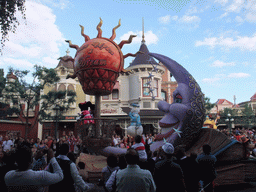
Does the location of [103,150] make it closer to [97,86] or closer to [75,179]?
[97,86]

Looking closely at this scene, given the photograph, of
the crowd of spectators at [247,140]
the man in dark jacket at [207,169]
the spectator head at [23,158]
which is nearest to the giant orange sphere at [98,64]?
the man in dark jacket at [207,169]

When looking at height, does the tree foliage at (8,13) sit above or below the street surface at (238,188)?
above

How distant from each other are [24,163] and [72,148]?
9662mm

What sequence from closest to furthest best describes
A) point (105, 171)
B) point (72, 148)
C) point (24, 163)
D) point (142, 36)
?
point (24, 163) < point (105, 171) < point (72, 148) < point (142, 36)

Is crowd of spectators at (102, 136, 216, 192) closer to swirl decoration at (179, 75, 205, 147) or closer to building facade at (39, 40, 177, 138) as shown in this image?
swirl decoration at (179, 75, 205, 147)

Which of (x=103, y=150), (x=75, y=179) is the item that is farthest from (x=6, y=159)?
(x=103, y=150)

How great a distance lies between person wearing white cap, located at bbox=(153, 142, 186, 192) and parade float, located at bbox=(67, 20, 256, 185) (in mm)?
3173

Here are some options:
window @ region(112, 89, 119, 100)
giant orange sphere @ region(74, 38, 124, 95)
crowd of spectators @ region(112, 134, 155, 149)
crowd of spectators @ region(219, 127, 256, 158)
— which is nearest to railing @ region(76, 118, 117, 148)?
giant orange sphere @ region(74, 38, 124, 95)

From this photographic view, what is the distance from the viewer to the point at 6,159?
272 centimetres

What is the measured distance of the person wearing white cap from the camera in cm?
260

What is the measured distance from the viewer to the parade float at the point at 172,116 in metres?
5.76

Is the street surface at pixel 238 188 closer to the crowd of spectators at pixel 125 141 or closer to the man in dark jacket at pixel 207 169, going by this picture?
the man in dark jacket at pixel 207 169

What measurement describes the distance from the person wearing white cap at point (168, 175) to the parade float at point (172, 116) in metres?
3.17

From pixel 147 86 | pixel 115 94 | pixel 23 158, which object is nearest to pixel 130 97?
pixel 115 94
